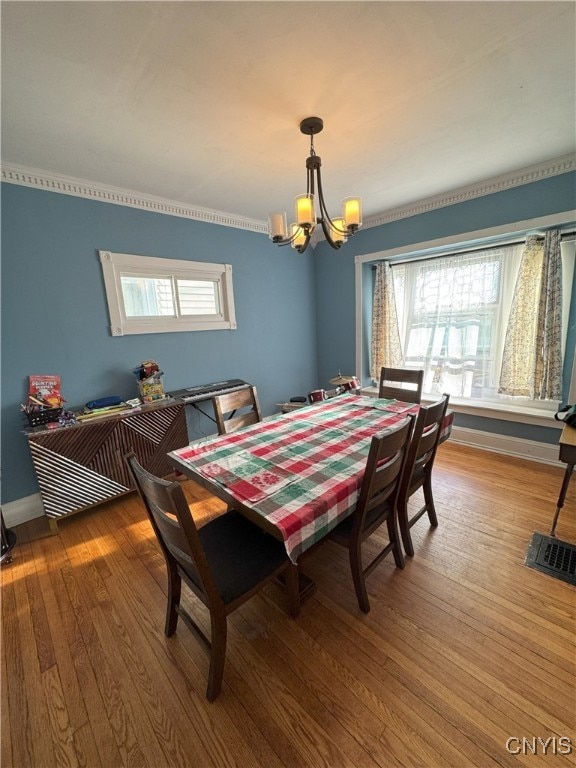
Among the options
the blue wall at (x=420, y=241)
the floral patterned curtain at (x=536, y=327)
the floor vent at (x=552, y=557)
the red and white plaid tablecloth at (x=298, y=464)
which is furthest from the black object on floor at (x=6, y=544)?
the floral patterned curtain at (x=536, y=327)

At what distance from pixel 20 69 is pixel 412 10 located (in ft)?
5.42

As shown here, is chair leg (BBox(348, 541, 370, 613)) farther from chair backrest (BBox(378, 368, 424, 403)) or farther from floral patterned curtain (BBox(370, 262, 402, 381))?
floral patterned curtain (BBox(370, 262, 402, 381))

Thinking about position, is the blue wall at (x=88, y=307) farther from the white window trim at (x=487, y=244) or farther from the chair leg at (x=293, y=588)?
the chair leg at (x=293, y=588)

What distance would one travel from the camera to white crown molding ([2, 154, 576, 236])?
2.09 m

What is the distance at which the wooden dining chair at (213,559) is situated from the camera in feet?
3.04

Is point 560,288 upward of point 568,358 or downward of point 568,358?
upward

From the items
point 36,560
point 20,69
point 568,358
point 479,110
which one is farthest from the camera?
point 568,358

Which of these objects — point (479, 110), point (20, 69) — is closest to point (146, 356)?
point (20, 69)

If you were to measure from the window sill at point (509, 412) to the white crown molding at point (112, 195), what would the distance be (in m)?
3.09

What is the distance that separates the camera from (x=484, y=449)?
3006 mm

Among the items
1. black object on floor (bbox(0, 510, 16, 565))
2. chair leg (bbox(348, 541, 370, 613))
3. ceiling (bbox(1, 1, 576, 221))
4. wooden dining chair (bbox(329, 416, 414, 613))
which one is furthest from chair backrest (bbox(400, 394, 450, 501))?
black object on floor (bbox(0, 510, 16, 565))

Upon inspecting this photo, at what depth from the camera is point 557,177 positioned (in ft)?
7.59

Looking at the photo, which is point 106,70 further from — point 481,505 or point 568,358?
point 568,358

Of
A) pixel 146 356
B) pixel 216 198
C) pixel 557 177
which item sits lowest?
pixel 146 356
